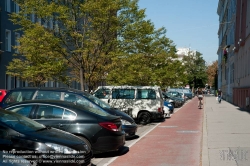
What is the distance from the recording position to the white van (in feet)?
63.2

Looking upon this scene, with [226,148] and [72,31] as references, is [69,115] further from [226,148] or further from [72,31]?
[72,31]

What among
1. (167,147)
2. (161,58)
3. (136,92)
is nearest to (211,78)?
(161,58)

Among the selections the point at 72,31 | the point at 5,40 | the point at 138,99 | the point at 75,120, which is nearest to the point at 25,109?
the point at 75,120

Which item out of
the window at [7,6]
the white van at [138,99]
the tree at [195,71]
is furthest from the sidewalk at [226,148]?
the tree at [195,71]

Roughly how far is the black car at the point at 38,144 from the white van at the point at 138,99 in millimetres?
11733

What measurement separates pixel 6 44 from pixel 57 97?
70.5ft

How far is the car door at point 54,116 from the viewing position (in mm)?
9312

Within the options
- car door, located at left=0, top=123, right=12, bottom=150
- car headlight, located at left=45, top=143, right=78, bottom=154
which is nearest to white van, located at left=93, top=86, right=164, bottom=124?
car headlight, located at left=45, top=143, right=78, bottom=154

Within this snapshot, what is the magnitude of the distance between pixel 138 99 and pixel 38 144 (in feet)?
42.4

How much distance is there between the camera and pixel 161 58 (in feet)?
103

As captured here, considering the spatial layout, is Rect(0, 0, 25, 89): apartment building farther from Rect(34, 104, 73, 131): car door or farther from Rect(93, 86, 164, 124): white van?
Rect(34, 104, 73, 131): car door

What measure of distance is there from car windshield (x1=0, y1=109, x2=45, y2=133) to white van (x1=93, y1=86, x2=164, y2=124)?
11.5m

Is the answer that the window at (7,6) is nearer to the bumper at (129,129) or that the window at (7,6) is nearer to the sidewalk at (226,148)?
the bumper at (129,129)

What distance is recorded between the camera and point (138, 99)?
768 inches
